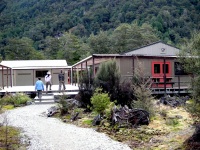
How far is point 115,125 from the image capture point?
9969 millimetres

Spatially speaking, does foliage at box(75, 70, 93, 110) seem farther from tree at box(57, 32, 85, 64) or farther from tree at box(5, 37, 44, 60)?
tree at box(5, 37, 44, 60)

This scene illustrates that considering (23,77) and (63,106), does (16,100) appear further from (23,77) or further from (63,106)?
(23,77)

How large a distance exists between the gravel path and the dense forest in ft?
133

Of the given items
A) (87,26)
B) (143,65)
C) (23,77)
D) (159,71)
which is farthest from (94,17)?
(143,65)

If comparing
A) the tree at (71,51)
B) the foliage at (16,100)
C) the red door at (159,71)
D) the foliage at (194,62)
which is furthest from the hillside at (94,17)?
the foliage at (194,62)

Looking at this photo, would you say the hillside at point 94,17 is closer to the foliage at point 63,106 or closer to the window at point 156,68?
the window at point 156,68

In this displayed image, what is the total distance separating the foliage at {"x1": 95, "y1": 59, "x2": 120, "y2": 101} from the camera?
13.5 m

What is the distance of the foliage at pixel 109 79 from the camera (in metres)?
13.5

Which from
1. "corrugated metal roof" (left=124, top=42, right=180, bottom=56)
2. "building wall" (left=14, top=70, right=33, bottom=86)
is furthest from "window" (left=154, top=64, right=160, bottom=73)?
"building wall" (left=14, top=70, right=33, bottom=86)

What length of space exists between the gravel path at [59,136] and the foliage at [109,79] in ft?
8.70

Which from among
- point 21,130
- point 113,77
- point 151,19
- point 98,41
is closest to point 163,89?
point 113,77

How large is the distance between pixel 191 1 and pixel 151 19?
1323cm

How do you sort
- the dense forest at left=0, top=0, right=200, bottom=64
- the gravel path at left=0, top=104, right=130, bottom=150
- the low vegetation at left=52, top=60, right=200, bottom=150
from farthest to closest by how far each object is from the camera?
the dense forest at left=0, top=0, right=200, bottom=64 < the gravel path at left=0, top=104, right=130, bottom=150 < the low vegetation at left=52, top=60, right=200, bottom=150

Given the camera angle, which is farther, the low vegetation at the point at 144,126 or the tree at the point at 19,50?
the tree at the point at 19,50
